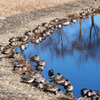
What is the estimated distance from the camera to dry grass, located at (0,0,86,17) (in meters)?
25.8

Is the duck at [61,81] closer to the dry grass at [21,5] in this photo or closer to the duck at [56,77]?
the duck at [56,77]

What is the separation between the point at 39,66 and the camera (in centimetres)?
1354

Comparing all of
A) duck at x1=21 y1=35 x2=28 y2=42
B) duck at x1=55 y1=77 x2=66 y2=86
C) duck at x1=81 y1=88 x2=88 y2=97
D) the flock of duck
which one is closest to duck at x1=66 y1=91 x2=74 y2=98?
the flock of duck

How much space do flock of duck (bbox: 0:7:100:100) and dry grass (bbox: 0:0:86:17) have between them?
5567mm

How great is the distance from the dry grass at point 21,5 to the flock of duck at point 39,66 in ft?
18.3

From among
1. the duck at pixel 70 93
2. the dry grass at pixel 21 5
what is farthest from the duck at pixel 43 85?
the dry grass at pixel 21 5

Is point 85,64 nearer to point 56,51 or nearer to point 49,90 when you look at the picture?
point 56,51

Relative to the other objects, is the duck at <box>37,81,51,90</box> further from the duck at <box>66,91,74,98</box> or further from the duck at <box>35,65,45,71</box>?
the duck at <box>35,65,45,71</box>

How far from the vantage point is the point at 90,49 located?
16.3 meters

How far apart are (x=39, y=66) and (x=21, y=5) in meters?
16.4

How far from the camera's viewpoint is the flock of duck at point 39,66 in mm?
10406

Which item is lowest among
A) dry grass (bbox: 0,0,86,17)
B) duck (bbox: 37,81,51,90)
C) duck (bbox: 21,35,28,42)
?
duck (bbox: 37,81,51,90)

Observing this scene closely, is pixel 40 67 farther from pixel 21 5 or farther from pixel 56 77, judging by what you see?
pixel 21 5

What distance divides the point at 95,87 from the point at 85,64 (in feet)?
9.30
